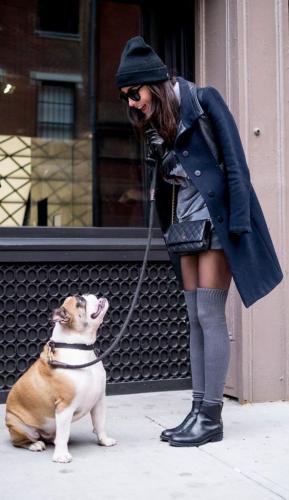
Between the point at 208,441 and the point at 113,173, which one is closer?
the point at 208,441

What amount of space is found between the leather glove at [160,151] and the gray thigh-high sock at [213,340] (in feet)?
2.24

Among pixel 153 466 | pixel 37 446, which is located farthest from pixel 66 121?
pixel 153 466

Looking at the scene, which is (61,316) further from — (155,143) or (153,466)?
(155,143)

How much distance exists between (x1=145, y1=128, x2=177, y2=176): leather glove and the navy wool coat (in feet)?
0.27

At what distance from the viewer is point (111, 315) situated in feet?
16.9

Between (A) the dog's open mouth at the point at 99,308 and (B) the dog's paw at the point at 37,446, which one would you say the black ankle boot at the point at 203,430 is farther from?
(A) the dog's open mouth at the point at 99,308

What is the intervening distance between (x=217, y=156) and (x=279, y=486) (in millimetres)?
1660

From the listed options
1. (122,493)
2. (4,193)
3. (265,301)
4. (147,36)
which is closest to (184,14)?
(147,36)

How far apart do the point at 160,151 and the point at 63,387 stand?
1333mm

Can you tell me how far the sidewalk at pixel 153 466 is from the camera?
304cm

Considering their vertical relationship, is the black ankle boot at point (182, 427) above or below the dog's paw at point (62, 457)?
above

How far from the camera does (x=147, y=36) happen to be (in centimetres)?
546

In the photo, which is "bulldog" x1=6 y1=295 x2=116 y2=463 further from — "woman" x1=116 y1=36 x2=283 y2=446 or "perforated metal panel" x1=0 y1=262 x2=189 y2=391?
"perforated metal panel" x1=0 y1=262 x2=189 y2=391

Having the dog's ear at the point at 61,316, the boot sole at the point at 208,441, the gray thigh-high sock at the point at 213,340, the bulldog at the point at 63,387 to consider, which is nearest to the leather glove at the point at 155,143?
the gray thigh-high sock at the point at 213,340
